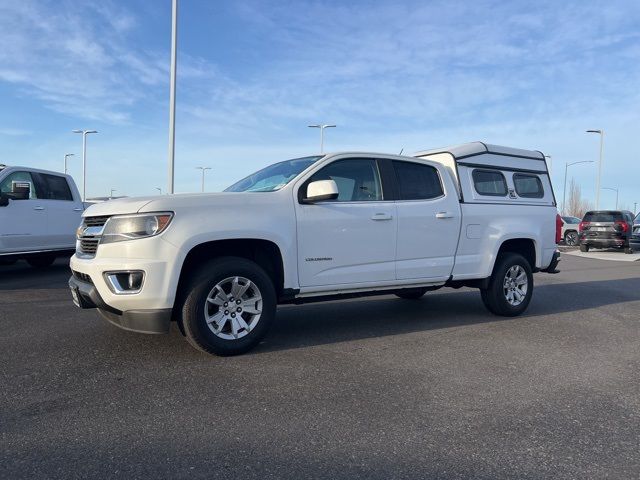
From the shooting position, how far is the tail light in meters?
20.5

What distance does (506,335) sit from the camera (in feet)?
19.2

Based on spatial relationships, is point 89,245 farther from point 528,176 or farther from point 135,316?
point 528,176

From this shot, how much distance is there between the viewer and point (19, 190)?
9172 millimetres

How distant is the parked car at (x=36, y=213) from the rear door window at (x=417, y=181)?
688 cm

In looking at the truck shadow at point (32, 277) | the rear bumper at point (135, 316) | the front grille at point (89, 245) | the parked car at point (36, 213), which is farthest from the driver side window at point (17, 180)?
the rear bumper at point (135, 316)

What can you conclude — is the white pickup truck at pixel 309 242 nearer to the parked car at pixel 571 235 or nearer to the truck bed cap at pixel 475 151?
the truck bed cap at pixel 475 151

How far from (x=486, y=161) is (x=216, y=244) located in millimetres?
3864

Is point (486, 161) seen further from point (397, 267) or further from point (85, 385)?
point (85, 385)

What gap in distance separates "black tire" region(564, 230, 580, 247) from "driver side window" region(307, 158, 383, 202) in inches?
980

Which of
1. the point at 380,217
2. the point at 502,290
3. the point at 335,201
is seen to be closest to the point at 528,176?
the point at 502,290

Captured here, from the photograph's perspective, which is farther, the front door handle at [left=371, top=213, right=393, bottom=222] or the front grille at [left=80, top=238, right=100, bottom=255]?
the front door handle at [left=371, top=213, right=393, bottom=222]

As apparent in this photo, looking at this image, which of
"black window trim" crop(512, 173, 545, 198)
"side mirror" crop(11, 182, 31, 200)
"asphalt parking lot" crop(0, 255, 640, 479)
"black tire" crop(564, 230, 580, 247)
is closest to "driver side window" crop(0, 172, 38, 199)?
"side mirror" crop(11, 182, 31, 200)

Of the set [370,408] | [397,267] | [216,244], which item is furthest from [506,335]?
[216,244]

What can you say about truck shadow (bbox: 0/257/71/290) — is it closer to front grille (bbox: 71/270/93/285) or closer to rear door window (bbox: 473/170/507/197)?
front grille (bbox: 71/270/93/285)
